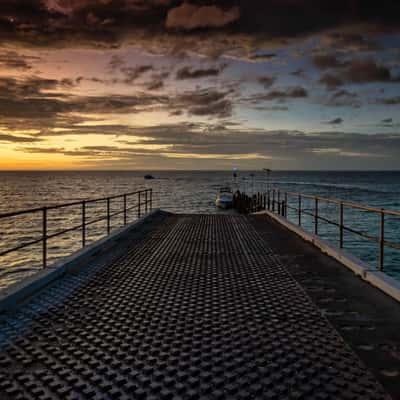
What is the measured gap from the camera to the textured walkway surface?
9.87 ft

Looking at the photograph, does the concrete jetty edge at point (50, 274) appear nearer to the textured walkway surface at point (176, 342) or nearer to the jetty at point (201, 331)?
the jetty at point (201, 331)

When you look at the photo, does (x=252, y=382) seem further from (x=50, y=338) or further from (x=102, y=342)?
(x=50, y=338)

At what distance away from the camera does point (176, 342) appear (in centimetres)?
386

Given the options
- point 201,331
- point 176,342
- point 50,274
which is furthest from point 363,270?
point 50,274

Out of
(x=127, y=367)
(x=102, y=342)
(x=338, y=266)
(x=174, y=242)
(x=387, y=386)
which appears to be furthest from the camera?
(x=174, y=242)

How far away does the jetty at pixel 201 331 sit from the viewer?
10.0 ft

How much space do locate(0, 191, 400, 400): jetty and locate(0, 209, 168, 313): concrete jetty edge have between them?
1.1 inches

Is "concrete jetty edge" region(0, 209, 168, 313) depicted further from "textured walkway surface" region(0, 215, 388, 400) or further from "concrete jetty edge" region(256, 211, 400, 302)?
"concrete jetty edge" region(256, 211, 400, 302)

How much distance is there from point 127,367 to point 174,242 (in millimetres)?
6814

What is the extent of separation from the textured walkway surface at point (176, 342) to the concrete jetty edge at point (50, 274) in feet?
0.65

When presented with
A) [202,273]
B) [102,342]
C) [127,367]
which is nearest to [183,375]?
[127,367]

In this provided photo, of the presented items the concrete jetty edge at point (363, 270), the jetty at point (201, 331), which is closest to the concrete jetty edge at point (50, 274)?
the jetty at point (201, 331)

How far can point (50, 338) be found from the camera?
3.95 metres

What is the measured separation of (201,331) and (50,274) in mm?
3070
